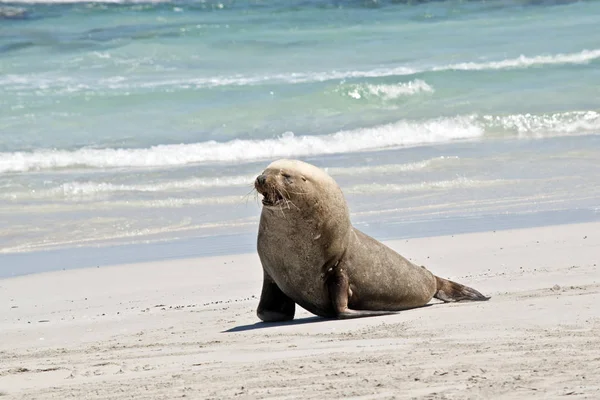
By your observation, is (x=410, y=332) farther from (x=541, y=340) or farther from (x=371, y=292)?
(x=371, y=292)

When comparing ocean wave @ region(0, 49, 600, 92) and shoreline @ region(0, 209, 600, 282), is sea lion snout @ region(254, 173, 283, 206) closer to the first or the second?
shoreline @ region(0, 209, 600, 282)

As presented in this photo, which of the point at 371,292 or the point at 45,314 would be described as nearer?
the point at 371,292

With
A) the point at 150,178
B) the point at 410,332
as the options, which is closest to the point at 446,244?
the point at 410,332

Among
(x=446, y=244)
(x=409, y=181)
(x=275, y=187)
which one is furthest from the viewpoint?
(x=409, y=181)

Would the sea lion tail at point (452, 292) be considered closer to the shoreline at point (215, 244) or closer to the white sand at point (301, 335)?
the white sand at point (301, 335)

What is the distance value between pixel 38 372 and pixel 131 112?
16470 mm

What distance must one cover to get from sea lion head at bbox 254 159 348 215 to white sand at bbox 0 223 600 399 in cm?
74

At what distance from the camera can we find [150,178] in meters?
15.2

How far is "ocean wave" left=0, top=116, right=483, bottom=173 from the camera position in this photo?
1714 centimetres

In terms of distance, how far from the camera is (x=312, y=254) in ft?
23.6

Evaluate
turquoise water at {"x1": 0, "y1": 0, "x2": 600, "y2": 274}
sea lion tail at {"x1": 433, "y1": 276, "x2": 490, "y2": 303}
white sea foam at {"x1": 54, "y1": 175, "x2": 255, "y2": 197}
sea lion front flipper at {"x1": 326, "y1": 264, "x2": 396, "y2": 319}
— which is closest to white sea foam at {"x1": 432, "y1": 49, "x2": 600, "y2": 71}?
turquoise water at {"x1": 0, "y1": 0, "x2": 600, "y2": 274}

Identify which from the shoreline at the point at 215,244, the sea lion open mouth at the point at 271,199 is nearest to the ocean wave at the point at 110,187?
the shoreline at the point at 215,244

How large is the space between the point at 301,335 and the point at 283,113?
15.0m

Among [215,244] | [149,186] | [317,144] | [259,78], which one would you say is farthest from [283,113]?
[215,244]
